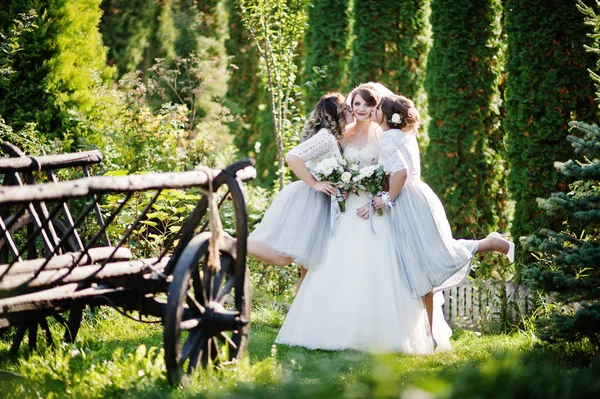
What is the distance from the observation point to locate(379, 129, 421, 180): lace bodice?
18.1ft

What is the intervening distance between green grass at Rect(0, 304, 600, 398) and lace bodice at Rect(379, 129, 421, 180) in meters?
1.41

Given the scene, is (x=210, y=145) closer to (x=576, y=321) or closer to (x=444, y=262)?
(x=444, y=262)

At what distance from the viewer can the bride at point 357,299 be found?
5363 millimetres

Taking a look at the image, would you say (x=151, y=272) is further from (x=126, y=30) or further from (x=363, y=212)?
(x=126, y=30)

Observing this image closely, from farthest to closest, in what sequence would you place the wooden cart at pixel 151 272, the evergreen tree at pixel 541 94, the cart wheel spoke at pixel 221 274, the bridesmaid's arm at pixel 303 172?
1. the evergreen tree at pixel 541 94
2. the bridesmaid's arm at pixel 303 172
3. the cart wheel spoke at pixel 221 274
4. the wooden cart at pixel 151 272

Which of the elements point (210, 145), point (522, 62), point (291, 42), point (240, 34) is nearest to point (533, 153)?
point (522, 62)

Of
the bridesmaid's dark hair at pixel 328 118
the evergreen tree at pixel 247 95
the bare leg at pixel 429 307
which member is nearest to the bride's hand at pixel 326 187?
the bridesmaid's dark hair at pixel 328 118

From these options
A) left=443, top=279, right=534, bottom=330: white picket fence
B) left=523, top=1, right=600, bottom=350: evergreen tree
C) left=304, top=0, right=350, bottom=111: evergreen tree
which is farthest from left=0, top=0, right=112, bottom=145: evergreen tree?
left=304, top=0, right=350, bottom=111: evergreen tree

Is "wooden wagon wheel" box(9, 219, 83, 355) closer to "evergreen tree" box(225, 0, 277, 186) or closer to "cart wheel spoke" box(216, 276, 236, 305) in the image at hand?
"cart wheel spoke" box(216, 276, 236, 305)

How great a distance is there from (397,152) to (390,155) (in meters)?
0.06

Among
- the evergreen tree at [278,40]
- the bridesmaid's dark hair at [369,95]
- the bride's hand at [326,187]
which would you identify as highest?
the evergreen tree at [278,40]

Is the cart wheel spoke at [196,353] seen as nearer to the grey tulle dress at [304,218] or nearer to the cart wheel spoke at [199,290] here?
the cart wheel spoke at [199,290]

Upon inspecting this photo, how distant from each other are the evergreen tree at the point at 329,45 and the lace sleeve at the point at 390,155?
6.40 metres

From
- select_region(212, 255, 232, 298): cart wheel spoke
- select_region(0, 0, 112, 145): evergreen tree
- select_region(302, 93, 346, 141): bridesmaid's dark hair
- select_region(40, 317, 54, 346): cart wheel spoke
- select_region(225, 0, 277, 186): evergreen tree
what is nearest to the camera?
select_region(212, 255, 232, 298): cart wheel spoke
